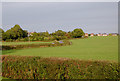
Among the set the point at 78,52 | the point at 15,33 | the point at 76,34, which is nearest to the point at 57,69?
the point at 78,52

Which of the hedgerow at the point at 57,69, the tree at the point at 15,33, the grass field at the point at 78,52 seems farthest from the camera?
the tree at the point at 15,33

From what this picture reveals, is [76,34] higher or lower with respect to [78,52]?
higher

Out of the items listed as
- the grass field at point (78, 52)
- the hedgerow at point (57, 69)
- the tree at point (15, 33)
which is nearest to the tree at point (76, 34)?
the tree at point (15, 33)

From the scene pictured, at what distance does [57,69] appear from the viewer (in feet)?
20.6

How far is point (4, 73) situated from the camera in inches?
329

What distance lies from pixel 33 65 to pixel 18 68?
3.90 ft

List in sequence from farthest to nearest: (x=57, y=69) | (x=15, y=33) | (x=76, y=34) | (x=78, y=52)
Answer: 1. (x=76, y=34)
2. (x=15, y=33)
3. (x=78, y=52)
4. (x=57, y=69)

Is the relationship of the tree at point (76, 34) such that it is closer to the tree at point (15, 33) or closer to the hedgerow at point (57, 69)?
the tree at point (15, 33)

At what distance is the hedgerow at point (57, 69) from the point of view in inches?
217

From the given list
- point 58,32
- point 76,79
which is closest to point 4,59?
point 76,79

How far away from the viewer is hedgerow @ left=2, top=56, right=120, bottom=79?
552 cm

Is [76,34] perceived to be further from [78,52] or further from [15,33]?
[78,52]

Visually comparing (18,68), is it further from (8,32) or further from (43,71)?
(8,32)

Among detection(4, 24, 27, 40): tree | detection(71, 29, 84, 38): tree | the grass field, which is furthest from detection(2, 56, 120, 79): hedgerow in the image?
detection(71, 29, 84, 38): tree
